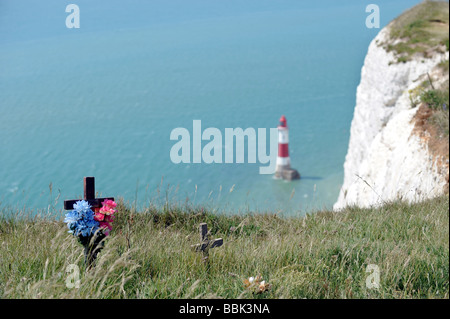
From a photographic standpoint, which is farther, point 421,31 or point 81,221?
point 421,31

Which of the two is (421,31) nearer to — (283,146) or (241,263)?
(241,263)

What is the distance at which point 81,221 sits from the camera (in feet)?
11.9

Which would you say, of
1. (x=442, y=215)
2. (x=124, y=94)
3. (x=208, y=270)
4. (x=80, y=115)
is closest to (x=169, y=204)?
(x=208, y=270)

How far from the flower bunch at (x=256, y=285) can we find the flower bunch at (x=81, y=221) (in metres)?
1.28

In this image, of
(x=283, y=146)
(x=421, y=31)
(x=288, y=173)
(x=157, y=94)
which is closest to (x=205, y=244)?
(x=421, y=31)

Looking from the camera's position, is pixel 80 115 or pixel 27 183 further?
pixel 80 115

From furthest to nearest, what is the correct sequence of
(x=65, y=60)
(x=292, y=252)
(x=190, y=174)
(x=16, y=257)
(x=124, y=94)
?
(x=65, y=60) < (x=124, y=94) < (x=190, y=174) < (x=292, y=252) < (x=16, y=257)

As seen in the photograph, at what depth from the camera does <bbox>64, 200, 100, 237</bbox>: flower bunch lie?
360 cm

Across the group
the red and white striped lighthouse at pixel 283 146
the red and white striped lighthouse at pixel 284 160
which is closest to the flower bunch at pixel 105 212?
the red and white striped lighthouse at pixel 283 146

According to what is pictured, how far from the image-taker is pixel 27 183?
3275 centimetres

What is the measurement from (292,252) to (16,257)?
Answer: 7.89 feet

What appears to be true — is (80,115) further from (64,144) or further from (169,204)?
(169,204)

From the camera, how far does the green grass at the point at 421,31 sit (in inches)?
690

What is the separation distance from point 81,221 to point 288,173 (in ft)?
120
